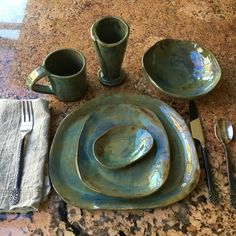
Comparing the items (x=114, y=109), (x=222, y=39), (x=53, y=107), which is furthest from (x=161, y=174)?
(x=222, y=39)

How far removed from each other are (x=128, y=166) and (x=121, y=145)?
5cm

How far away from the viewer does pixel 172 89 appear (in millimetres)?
782

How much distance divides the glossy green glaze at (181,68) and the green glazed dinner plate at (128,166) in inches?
4.1

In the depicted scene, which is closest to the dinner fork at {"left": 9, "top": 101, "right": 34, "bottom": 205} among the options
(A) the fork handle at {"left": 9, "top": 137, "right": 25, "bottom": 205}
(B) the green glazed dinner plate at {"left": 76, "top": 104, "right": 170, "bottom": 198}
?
(A) the fork handle at {"left": 9, "top": 137, "right": 25, "bottom": 205}

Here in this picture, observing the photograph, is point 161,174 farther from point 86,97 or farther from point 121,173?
point 86,97

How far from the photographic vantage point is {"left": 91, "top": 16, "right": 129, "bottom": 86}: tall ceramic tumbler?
0.70 meters

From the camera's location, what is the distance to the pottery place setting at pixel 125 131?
25.2 inches

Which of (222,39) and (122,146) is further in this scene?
(222,39)

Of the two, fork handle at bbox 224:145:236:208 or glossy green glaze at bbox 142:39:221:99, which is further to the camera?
glossy green glaze at bbox 142:39:221:99

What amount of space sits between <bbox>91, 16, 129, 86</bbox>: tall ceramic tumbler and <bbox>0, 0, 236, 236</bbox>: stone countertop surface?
67 mm

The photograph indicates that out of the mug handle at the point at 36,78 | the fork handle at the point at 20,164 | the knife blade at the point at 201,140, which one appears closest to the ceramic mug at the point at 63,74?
the mug handle at the point at 36,78

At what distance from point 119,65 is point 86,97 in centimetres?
11

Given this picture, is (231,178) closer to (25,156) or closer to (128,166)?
(128,166)

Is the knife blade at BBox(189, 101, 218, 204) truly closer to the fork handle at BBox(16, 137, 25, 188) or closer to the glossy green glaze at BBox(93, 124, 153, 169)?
the glossy green glaze at BBox(93, 124, 153, 169)
